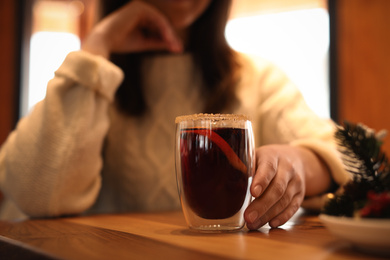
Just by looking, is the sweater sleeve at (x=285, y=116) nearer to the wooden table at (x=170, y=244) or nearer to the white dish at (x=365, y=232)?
the wooden table at (x=170, y=244)

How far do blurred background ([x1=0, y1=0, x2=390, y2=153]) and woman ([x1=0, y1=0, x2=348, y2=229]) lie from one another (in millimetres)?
1440

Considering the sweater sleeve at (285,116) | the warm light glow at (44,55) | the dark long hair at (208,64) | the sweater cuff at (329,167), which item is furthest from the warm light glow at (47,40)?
the sweater cuff at (329,167)

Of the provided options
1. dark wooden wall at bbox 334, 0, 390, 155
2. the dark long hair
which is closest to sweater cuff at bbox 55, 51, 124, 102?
the dark long hair

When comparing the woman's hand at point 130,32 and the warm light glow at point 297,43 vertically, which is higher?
the warm light glow at point 297,43

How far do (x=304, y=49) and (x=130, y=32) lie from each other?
233 centimetres

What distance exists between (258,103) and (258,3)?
2525 mm

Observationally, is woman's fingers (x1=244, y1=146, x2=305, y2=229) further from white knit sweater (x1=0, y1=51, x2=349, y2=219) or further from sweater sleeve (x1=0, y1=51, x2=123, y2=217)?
sweater sleeve (x1=0, y1=51, x2=123, y2=217)

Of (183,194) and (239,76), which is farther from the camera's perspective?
(239,76)

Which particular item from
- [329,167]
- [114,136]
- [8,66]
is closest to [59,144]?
[114,136]

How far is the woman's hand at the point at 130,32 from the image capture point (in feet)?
3.91

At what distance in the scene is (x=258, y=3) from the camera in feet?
12.0

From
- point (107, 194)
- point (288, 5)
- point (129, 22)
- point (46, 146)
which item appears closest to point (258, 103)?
point (129, 22)

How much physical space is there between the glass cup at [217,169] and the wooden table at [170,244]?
34mm

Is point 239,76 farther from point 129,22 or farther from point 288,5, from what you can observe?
point 288,5
